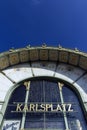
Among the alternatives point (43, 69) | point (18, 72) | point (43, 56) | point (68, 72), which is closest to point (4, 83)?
point (18, 72)

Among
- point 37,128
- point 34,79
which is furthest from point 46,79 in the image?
point 37,128

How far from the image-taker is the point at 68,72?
1282 cm

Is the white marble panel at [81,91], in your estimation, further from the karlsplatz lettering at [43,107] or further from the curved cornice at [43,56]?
the curved cornice at [43,56]

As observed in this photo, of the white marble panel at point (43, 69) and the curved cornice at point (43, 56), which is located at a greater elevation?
the curved cornice at point (43, 56)

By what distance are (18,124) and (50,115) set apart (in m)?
1.22

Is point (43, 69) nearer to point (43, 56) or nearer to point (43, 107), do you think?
point (43, 56)

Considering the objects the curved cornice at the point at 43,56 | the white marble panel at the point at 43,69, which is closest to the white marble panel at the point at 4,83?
the curved cornice at the point at 43,56

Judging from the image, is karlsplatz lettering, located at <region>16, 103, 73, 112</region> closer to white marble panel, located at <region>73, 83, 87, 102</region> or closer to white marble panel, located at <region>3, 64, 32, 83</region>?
white marble panel, located at <region>73, 83, 87, 102</region>

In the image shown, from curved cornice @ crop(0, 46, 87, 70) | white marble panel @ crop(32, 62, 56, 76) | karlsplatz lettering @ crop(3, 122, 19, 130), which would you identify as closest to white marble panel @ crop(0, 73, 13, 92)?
curved cornice @ crop(0, 46, 87, 70)

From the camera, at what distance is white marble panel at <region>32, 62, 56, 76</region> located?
42.1 feet

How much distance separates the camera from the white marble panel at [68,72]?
1243 centimetres

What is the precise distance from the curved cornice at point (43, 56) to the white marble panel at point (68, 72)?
22 centimetres

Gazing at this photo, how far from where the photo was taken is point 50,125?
995cm

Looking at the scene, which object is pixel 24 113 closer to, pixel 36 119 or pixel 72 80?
pixel 36 119
